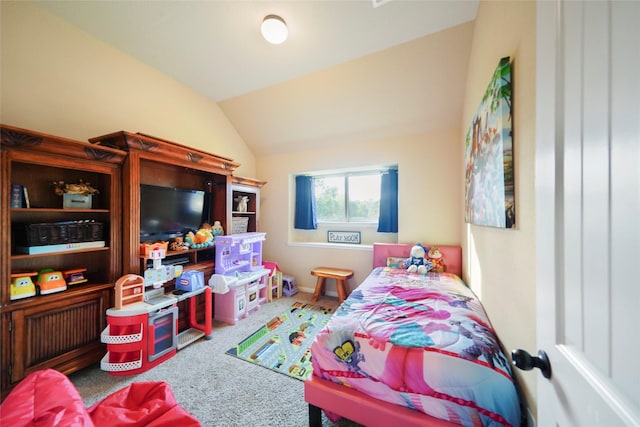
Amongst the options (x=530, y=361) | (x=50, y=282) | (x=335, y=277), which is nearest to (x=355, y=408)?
(x=530, y=361)

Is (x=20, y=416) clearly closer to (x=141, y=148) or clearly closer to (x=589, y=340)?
(x=589, y=340)

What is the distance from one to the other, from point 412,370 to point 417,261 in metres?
1.74

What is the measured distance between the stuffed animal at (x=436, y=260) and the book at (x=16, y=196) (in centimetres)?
373

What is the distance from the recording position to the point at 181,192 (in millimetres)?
2508

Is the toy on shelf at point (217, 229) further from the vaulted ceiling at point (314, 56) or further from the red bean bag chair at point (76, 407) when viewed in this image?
the red bean bag chair at point (76, 407)

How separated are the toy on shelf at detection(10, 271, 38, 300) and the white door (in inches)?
110

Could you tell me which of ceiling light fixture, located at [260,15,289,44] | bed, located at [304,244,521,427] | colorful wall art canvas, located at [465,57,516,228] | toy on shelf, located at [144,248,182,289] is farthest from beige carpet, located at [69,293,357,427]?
ceiling light fixture, located at [260,15,289,44]

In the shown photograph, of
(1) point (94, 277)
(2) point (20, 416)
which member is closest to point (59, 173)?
(1) point (94, 277)

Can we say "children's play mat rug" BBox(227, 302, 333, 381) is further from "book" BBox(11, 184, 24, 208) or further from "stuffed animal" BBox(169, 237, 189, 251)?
"book" BBox(11, 184, 24, 208)

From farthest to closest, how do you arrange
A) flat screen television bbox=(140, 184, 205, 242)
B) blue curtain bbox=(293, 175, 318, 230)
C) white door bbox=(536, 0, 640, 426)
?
1. blue curtain bbox=(293, 175, 318, 230)
2. flat screen television bbox=(140, 184, 205, 242)
3. white door bbox=(536, 0, 640, 426)

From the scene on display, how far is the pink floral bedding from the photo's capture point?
3.26 ft

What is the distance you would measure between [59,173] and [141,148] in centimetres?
64

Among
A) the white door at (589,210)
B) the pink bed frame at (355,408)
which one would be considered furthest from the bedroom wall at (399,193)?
the white door at (589,210)

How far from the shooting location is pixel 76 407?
70 centimetres
